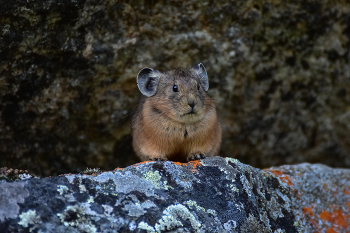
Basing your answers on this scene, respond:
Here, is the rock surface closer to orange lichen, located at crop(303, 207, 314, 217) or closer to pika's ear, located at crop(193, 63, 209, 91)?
orange lichen, located at crop(303, 207, 314, 217)

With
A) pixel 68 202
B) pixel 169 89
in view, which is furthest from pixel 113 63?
pixel 68 202

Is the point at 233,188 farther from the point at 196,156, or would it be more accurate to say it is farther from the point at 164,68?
the point at 164,68

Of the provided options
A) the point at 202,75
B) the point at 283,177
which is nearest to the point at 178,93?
the point at 202,75

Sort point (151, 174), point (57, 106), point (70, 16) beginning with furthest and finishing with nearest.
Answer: point (57, 106) → point (70, 16) → point (151, 174)

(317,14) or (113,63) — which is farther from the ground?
(317,14)

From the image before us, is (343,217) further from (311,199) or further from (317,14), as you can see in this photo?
(317,14)

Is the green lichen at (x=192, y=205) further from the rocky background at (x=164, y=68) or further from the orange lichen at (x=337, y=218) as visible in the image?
the rocky background at (x=164, y=68)

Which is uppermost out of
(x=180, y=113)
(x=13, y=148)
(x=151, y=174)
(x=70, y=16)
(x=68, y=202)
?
(x=70, y=16)

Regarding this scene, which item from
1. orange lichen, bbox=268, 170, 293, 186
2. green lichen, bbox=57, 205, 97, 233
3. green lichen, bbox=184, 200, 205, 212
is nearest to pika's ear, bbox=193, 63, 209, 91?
orange lichen, bbox=268, 170, 293, 186
